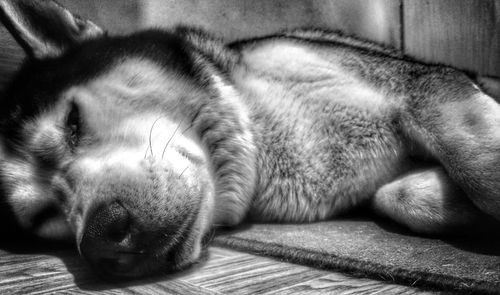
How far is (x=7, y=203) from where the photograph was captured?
74.0 inches

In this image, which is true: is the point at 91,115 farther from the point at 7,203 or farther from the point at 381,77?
the point at 381,77

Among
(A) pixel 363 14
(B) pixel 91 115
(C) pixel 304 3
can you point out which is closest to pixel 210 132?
(B) pixel 91 115

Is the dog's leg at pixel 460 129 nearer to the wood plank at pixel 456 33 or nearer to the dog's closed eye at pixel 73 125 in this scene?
the dog's closed eye at pixel 73 125

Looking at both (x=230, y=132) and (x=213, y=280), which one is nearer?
(x=213, y=280)

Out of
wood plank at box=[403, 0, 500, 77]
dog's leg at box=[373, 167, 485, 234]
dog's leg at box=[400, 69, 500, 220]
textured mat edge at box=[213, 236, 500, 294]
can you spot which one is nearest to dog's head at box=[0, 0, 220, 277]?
textured mat edge at box=[213, 236, 500, 294]

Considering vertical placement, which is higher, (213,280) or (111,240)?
(111,240)

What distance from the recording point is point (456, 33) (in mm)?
4180

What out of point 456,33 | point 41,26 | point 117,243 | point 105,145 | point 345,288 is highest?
point 456,33

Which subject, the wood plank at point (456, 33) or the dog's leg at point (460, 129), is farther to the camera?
the wood plank at point (456, 33)

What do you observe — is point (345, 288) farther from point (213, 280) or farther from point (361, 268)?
point (213, 280)

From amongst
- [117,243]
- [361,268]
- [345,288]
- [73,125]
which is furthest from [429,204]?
[73,125]

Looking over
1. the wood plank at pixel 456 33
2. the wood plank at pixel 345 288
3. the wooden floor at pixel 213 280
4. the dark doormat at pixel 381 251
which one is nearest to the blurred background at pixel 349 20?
the wood plank at pixel 456 33

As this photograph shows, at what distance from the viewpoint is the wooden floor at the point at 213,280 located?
4.48 feet

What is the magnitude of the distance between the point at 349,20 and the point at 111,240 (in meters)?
2.96
